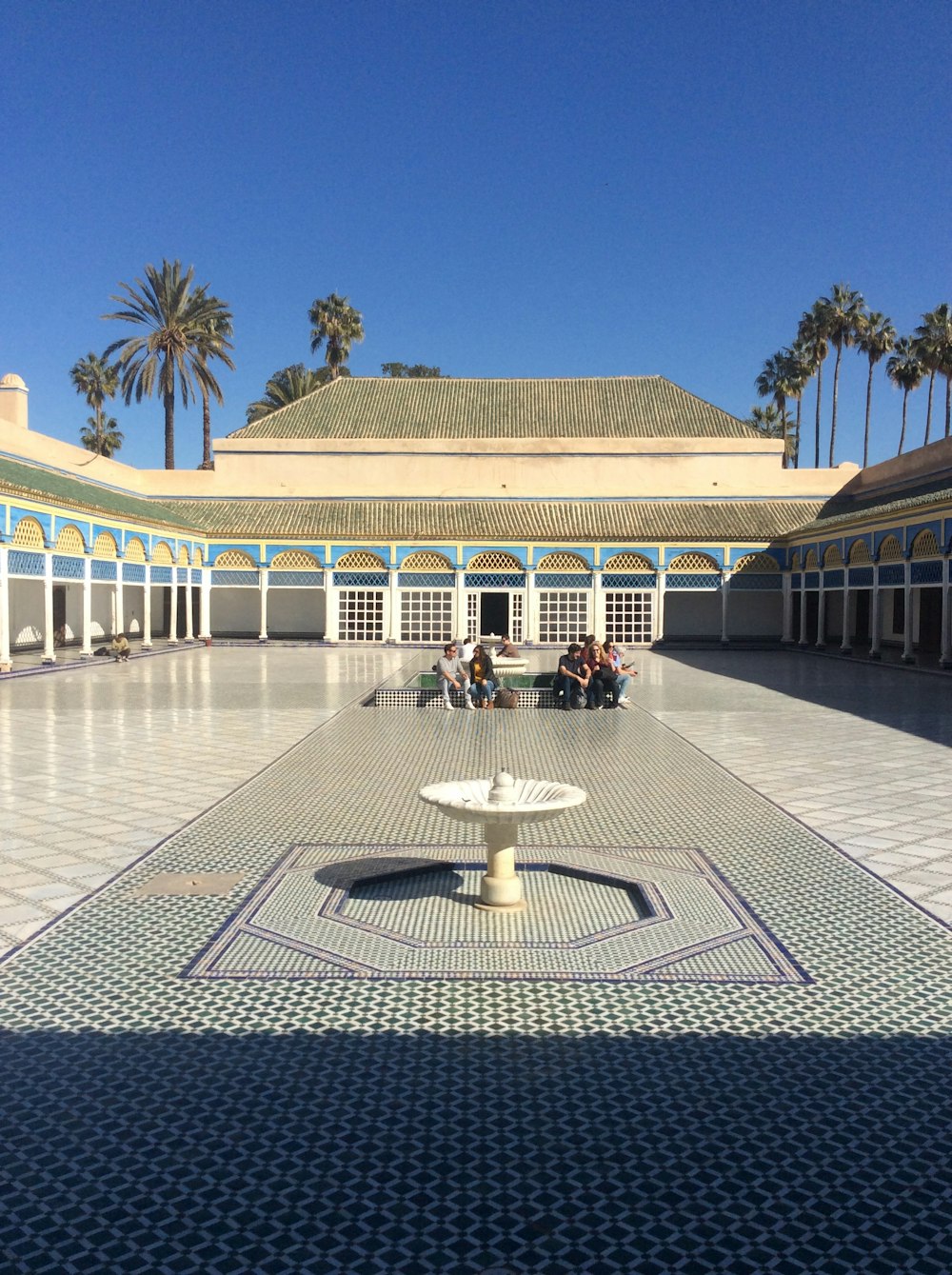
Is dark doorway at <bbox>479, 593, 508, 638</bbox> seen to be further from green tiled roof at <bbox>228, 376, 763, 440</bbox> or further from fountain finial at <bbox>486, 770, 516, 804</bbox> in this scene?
fountain finial at <bbox>486, 770, 516, 804</bbox>

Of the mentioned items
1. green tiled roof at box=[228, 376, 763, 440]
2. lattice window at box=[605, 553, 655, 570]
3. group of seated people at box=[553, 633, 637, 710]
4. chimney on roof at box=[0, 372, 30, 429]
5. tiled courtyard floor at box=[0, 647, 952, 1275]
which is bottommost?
tiled courtyard floor at box=[0, 647, 952, 1275]

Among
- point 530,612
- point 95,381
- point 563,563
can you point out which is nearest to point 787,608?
point 563,563

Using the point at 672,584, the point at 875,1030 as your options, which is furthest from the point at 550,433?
the point at 875,1030

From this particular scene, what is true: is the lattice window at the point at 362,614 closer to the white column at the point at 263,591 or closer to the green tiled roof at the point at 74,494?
the white column at the point at 263,591

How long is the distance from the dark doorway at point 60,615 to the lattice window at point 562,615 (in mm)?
14109

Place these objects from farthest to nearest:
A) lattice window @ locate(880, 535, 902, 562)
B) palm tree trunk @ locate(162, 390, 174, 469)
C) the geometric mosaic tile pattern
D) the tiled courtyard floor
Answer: palm tree trunk @ locate(162, 390, 174, 469) < lattice window @ locate(880, 535, 902, 562) < the geometric mosaic tile pattern < the tiled courtyard floor

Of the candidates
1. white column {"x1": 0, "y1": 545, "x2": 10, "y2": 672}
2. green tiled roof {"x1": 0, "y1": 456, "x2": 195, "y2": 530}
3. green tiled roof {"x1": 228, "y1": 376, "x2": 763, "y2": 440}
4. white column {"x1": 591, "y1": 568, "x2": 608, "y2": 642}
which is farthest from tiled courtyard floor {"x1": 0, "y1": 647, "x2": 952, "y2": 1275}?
green tiled roof {"x1": 228, "y1": 376, "x2": 763, "y2": 440}

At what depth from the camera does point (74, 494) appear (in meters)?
22.6

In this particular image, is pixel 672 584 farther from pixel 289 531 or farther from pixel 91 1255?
pixel 91 1255

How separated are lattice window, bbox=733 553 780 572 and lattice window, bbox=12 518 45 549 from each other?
20.1 metres

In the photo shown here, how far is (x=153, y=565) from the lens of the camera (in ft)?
88.9

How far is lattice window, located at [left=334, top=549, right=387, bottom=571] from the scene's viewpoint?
30703 millimetres

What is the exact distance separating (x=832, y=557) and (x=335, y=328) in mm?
32618

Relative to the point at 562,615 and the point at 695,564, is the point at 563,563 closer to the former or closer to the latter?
the point at 562,615
